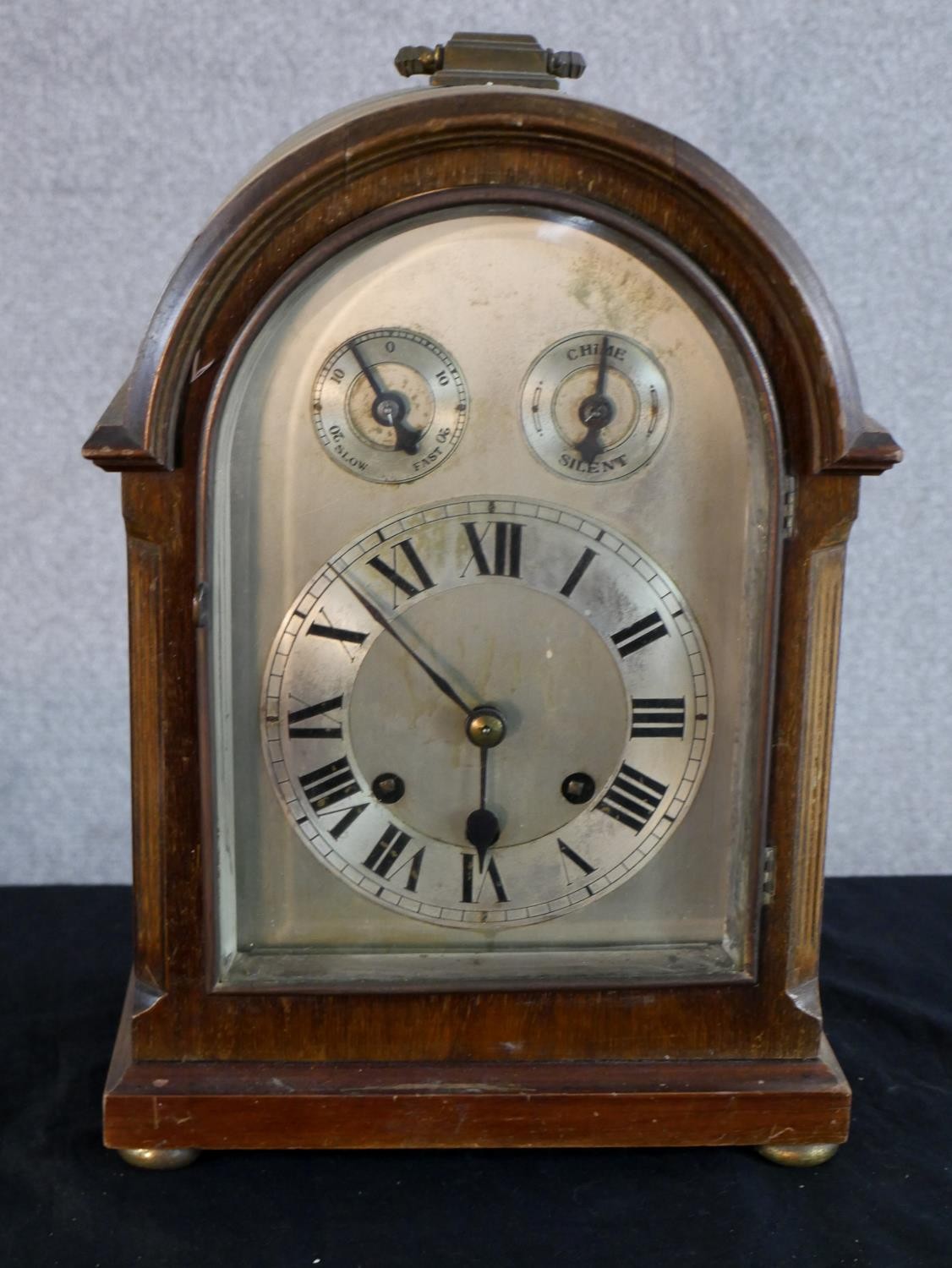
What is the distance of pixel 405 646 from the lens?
1039 mm

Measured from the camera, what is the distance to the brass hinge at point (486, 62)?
3.29 feet

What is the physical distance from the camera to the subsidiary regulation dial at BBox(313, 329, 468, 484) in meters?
1.00

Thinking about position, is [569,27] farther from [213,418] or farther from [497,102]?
[213,418]

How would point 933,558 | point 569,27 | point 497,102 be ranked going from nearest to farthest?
1. point 497,102
2. point 569,27
3. point 933,558

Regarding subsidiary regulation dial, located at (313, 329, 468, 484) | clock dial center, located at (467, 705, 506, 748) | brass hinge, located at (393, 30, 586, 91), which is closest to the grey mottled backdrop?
brass hinge, located at (393, 30, 586, 91)

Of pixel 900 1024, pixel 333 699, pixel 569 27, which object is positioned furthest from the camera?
pixel 569 27

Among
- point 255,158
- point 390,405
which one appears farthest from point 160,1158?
point 255,158

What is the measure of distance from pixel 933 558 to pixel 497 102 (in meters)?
0.91

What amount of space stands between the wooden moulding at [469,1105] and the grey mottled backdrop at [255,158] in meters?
0.70

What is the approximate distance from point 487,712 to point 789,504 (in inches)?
10.0

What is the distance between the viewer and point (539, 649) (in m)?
1.04

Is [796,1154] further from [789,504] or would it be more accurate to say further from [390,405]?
[390,405]

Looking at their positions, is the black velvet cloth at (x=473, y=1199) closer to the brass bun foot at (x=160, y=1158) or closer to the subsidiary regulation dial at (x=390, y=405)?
the brass bun foot at (x=160, y=1158)

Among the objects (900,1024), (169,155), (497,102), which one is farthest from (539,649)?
(169,155)
